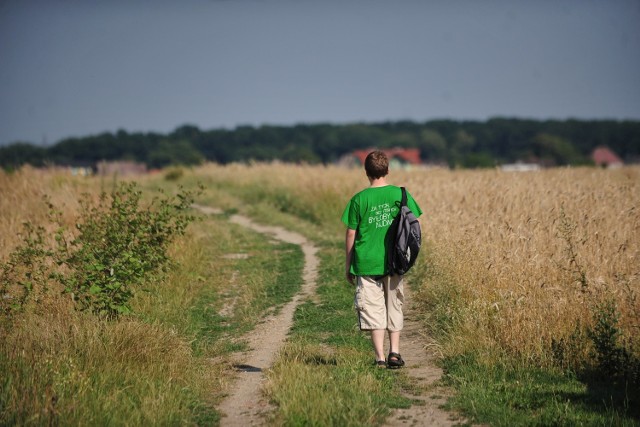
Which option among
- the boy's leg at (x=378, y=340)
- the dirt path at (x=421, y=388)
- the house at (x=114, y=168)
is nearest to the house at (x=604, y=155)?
the house at (x=114, y=168)

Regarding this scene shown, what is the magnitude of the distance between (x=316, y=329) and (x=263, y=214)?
1319cm

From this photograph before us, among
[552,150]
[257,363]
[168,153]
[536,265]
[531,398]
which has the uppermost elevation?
[552,150]

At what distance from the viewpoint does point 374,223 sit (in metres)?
6.38

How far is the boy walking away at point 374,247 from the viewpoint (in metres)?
6.37

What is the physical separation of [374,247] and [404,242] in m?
0.32

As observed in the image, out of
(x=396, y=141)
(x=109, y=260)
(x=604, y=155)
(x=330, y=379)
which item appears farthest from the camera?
(x=396, y=141)

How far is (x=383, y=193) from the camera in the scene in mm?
6387

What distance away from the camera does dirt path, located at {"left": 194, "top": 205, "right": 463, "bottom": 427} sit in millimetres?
5586

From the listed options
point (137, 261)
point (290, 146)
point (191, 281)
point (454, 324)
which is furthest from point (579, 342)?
point (290, 146)

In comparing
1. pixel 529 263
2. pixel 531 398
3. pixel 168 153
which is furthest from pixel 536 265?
pixel 168 153

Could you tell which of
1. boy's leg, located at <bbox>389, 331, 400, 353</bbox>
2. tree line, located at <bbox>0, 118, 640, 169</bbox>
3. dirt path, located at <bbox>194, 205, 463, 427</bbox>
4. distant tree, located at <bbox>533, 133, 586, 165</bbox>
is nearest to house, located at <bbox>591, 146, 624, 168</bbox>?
tree line, located at <bbox>0, 118, 640, 169</bbox>

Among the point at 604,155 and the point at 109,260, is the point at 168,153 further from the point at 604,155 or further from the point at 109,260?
the point at 109,260

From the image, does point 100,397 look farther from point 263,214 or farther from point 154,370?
point 263,214

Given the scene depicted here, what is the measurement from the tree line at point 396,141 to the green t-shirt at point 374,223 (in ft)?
264
